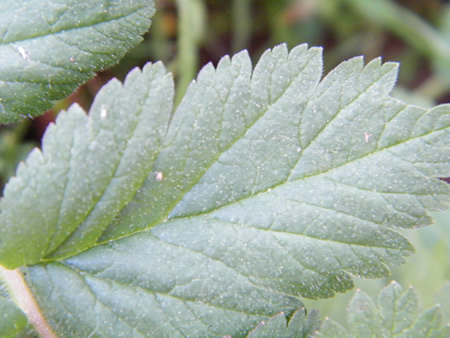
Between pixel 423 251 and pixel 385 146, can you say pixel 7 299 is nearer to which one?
pixel 385 146

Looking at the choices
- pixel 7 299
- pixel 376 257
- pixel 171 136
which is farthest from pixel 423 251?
pixel 7 299

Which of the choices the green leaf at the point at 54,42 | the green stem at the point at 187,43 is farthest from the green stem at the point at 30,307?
the green stem at the point at 187,43

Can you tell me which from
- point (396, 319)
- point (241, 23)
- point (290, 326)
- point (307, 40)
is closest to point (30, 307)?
point (290, 326)

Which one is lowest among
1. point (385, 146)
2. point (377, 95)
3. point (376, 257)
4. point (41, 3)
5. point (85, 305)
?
point (85, 305)

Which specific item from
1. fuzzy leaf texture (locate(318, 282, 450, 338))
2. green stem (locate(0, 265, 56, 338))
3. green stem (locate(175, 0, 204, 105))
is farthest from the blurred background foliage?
green stem (locate(0, 265, 56, 338))

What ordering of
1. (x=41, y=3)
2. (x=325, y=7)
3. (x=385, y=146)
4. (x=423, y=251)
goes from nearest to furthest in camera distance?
(x=385, y=146) < (x=41, y=3) < (x=423, y=251) < (x=325, y=7)

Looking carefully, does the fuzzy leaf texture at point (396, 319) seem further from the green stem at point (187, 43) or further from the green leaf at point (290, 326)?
the green stem at point (187, 43)
